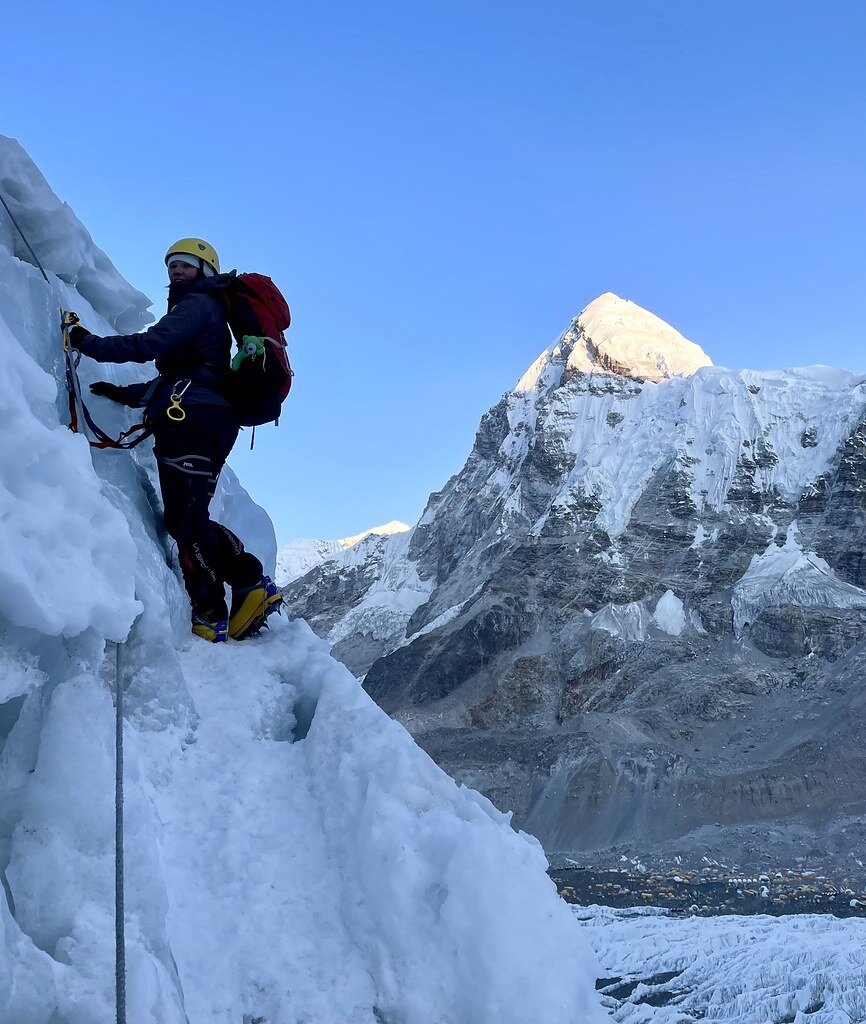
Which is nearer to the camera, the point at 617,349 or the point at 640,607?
the point at 640,607

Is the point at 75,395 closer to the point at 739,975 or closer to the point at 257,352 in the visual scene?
the point at 257,352

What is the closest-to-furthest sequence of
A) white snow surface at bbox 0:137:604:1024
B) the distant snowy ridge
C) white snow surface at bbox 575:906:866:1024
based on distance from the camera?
white snow surface at bbox 0:137:604:1024 → white snow surface at bbox 575:906:866:1024 → the distant snowy ridge

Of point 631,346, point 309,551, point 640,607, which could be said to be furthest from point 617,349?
point 309,551

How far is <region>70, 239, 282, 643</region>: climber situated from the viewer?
19.6 feet

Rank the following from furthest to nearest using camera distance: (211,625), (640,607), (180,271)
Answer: (640,607) < (180,271) < (211,625)

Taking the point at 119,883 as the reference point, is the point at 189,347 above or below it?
above

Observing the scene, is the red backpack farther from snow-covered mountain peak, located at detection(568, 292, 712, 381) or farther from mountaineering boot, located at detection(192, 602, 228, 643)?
snow-covered mountain peak, located at detection(568, 292, 712, 381)

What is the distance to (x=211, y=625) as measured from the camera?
19.5ft

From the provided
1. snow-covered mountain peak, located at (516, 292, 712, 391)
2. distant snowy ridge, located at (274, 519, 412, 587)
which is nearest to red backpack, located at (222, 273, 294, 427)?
snow-covered mountain peak, located at (516, 292, 712, 391)

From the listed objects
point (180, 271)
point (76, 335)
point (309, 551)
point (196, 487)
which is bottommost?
point (196, 487)

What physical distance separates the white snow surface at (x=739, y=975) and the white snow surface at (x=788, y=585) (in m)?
61.8

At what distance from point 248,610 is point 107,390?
1.92 meters

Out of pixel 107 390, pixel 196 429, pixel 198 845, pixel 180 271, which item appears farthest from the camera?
pixel 180 271

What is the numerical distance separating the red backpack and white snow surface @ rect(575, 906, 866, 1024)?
19.5ft
